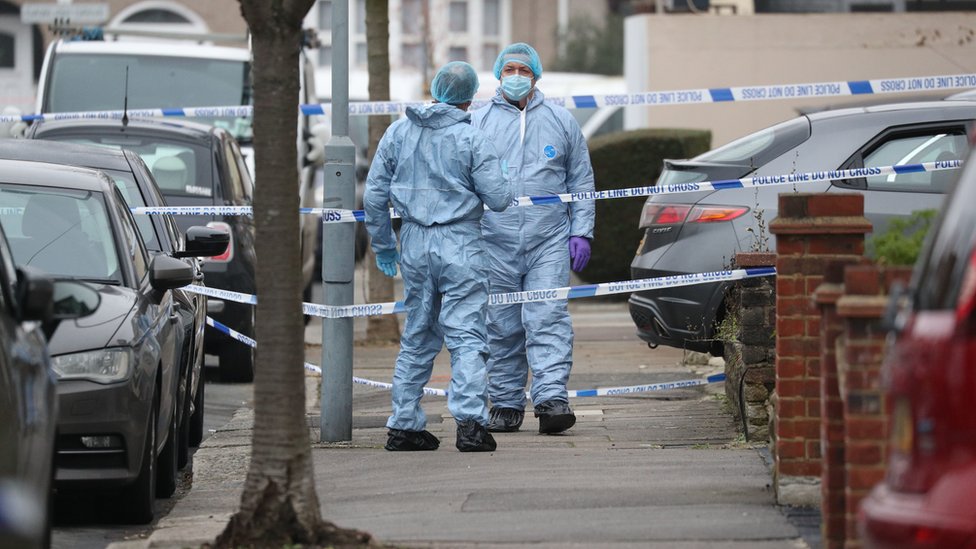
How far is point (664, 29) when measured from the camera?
1830cm

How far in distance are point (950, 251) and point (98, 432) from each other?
380 centimetres

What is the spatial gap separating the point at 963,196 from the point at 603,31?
4312cm

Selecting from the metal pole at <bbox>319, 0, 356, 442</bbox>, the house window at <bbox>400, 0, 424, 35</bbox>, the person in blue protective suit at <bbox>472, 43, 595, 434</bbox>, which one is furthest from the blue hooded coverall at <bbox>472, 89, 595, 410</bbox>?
the house window at <bbox>400, 0, 424, 35</bbox>

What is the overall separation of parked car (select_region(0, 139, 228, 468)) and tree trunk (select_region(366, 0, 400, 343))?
157 inches

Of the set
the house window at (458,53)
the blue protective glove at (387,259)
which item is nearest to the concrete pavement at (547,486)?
the blue protective glove at (387,259)

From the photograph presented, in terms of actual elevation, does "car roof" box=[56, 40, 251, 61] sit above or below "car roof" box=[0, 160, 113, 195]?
above

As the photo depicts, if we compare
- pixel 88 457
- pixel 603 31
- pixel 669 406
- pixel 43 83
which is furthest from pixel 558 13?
pixel 88 457

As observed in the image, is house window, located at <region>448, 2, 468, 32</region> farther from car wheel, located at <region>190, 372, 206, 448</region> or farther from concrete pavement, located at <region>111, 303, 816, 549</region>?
car wheel, located at <region>190, 372, 206, 448</region>

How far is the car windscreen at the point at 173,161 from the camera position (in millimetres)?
11906

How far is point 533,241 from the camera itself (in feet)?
29.2

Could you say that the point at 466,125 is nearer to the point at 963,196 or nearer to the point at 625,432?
the point at 625,432

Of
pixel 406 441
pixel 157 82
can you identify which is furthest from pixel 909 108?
pixel 157 82

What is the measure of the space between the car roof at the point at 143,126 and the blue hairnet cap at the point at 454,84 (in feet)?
14.6

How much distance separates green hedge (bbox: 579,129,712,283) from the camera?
55.5 feet
